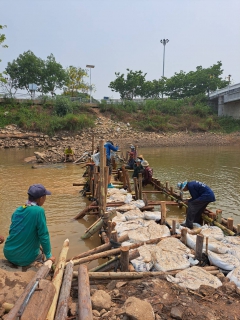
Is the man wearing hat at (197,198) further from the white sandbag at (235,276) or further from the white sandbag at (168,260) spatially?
the white sandbag at (235,276)

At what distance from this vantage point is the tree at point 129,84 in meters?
46.0

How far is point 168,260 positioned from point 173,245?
604 mm

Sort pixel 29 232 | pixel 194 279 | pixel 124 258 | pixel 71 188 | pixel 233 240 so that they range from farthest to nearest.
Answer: pixel 71 188 < pixel 233 240 < pixel 124 258 < pixel 194 279 < pixel 29 232

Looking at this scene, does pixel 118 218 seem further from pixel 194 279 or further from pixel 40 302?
pixel 40 302

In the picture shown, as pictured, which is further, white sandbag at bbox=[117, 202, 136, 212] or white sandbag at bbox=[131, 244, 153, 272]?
white sandbag at bbox=[117, 202, 136, 212]

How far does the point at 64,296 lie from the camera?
10.7 ft

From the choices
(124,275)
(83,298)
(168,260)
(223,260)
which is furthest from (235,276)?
(83,298)

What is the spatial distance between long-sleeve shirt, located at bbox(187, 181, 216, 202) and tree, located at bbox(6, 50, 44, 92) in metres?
38.0

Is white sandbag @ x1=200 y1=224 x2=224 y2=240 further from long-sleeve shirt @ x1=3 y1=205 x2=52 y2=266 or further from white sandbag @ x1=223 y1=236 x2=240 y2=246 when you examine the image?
long-sleeve shirt @ x1=3 y1=205 x2=52 y2=266

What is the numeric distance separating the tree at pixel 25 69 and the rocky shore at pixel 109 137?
11556 mm

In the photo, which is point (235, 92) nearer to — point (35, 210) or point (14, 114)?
point (14, 114)

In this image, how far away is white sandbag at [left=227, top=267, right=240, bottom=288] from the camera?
4.24m

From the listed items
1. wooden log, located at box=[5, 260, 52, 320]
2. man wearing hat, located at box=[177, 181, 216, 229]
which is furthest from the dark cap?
man wearing hat, located at box=[177, 181, 216, 229]

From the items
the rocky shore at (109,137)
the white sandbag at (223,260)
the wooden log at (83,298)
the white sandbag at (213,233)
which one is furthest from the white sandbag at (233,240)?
the rocky shore at (109,137)
